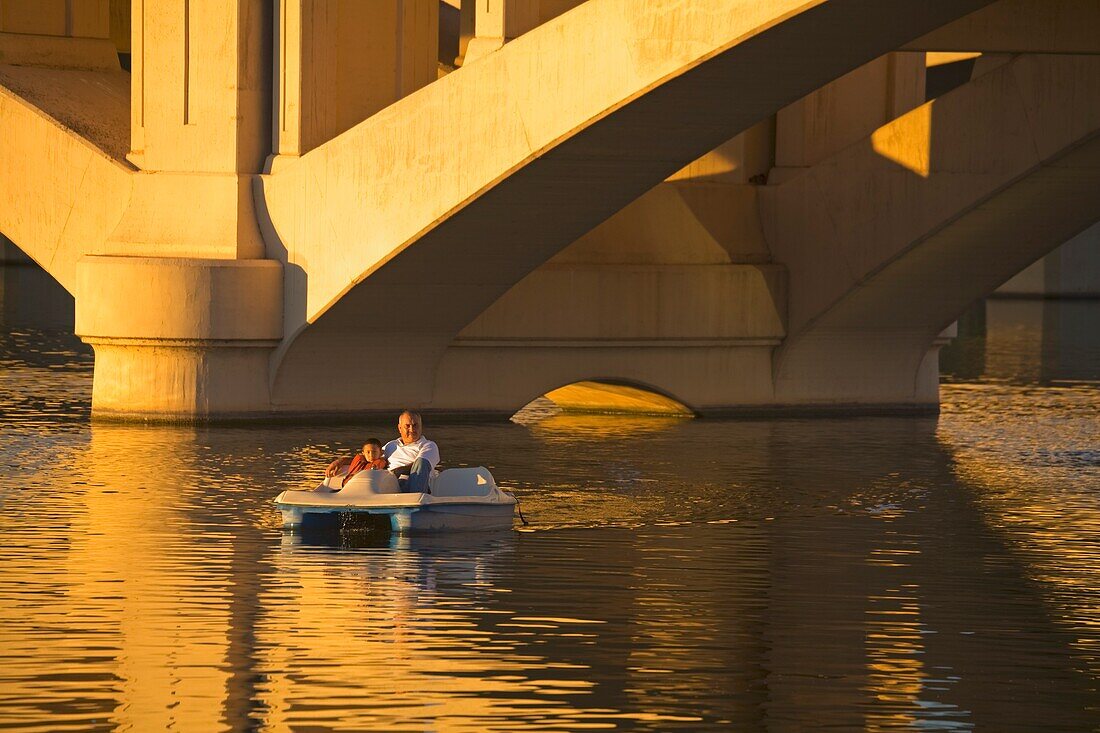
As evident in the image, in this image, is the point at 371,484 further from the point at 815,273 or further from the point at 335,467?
the point at 815,273

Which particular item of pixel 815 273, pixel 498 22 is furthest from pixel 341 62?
pixel 815 273

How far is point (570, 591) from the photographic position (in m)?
13.8

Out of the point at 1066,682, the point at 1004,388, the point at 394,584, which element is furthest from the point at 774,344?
the point at 1066,682

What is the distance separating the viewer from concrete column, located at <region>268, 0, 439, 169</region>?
24.0 metres

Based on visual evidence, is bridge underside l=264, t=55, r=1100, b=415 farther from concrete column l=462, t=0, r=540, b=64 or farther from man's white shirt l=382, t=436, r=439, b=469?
man's white shirt l=382, t=436, r=439, b=469

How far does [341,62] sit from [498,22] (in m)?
2.90

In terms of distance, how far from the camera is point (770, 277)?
27.7 metres

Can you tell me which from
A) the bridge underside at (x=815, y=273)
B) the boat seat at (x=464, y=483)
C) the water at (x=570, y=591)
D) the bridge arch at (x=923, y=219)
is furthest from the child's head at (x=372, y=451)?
the bridge arch at (x=923, y=219)

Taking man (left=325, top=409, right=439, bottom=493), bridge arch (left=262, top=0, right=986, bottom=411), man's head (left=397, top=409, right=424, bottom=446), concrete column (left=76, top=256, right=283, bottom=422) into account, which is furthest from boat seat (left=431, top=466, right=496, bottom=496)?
concrete column (left=76, top=256, right=283, bottom=422)

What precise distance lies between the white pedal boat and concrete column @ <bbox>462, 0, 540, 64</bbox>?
21.5ft

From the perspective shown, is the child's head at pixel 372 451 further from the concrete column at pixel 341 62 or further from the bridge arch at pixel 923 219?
the bridge arch at pixel 923 219

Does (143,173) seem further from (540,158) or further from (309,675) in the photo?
(309,675)

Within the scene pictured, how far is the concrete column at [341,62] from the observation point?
78.7 ft

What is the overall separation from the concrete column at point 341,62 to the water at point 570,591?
3.24m
